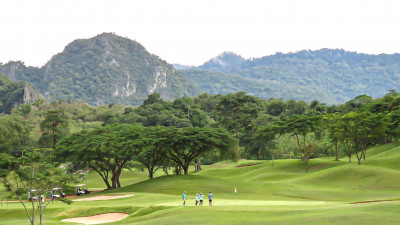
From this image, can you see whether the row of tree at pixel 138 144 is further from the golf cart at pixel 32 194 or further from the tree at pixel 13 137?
the tree at pixel 13 137

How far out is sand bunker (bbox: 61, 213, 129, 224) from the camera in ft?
136

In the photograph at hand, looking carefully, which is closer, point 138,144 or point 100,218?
point 100,218

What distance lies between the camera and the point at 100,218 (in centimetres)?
4272

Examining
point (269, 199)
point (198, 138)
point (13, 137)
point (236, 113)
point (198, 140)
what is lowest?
point (269, 199)

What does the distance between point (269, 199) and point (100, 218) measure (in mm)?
19600

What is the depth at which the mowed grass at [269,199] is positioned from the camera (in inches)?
1115

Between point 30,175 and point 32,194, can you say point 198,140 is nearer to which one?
point 32,194

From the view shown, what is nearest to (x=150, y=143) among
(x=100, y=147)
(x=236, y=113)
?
(x=100, y=147)

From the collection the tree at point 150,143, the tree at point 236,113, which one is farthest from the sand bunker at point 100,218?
the tree at point 236,113

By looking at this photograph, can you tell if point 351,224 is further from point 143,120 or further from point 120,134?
point 143,120

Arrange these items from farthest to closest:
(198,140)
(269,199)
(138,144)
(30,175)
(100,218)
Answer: (198,140) → (138,144) → (269,199) → (100,218) → (30,175)

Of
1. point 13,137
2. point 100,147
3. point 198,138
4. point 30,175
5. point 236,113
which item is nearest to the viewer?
point 30,175

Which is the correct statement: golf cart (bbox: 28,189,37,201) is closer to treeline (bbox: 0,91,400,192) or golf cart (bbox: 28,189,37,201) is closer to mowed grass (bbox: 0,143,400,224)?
mowed grass (bbox: 0,143,400,224)

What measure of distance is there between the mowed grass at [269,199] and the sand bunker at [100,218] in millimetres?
829
